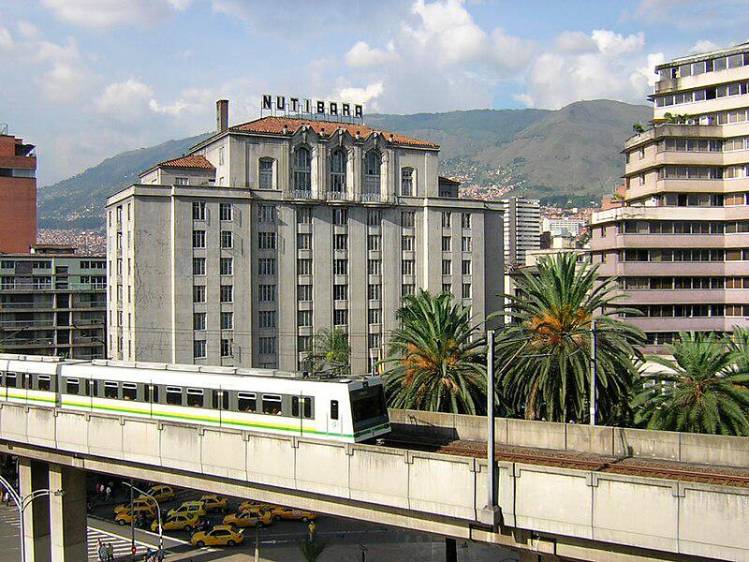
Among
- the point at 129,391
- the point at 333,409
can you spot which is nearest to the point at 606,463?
the point at 333,409

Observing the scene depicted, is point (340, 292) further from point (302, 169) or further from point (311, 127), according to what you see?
point (311, 127)

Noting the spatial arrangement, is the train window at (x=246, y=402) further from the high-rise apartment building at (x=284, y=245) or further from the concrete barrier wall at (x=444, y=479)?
the high-rise apartment building at (x=284, y=245)

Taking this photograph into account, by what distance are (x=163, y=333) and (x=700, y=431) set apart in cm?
4940

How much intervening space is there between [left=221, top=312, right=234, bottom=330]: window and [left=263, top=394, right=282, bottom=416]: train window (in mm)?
39787

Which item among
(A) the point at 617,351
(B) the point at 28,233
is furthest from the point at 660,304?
(B) the point at 28,233

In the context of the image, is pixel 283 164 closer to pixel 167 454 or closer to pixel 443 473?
pixel 167 454

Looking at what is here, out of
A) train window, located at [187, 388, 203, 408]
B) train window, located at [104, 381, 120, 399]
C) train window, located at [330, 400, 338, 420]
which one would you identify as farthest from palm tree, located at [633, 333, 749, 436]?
train window, located at [104, 381, 120, 399]

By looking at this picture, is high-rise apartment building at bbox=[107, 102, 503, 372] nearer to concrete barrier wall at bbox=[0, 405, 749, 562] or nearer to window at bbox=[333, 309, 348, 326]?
window at bbox=[333, 309, 348, 326]

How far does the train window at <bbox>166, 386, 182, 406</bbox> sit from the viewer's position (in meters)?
34.6

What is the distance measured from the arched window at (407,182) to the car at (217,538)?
4256 centimetres

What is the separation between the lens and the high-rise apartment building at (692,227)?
6259 cm

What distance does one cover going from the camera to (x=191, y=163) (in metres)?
76.8

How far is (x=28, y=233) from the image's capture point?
120000mm

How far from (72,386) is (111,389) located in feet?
10.8
